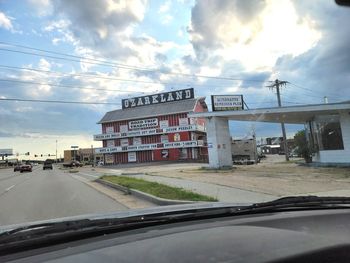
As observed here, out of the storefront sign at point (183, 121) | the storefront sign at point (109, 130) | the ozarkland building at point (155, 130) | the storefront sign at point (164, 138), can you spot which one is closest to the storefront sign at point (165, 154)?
the ozarkland building at point (155, 130)

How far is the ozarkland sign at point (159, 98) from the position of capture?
2985 inches

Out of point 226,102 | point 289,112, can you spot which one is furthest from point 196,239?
point 226,102

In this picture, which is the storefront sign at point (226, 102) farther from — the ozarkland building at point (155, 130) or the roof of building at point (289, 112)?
the ozarkland building at point (155, 130)

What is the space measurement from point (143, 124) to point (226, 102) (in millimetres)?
31814

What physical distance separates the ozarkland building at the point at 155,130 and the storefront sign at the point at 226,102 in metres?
19.7

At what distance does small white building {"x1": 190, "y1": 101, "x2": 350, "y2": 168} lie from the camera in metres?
28.9

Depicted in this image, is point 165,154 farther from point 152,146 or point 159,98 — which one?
point 159,98

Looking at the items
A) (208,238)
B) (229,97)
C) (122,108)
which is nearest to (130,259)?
(208,238)

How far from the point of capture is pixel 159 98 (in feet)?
259

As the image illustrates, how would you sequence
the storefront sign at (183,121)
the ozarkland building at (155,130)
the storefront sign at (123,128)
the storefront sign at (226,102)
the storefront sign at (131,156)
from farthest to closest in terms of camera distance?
the storefront sign at (123,128) < the storefront sign at (131,156) < the storefront sign at (183,121) < the ozarkland building at (155,130) < the storefront sign at (226,102)

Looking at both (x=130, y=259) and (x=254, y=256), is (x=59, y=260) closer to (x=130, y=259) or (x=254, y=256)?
(x=130, y=259)

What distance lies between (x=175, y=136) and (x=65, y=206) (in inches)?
2256

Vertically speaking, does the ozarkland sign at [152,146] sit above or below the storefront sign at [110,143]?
below

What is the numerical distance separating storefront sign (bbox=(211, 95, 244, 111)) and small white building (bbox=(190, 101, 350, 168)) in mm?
5623
